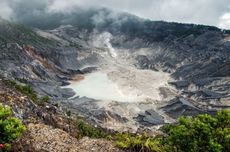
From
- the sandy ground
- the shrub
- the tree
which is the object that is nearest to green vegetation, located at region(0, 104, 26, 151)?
the shrub

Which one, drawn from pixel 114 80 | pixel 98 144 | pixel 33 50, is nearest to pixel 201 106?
pixel 114 80

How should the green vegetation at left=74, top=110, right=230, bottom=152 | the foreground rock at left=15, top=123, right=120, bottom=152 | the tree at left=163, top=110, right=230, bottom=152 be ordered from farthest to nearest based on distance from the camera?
the tree at left=163, top=110, right=230, bottom=152
the green vegetation at left=74, top=110, right=230, bottom=152
the foreground rock at left=15, top=123, right=120, bottom=152

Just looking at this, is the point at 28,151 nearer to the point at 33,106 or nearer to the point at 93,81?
the point at 33,106

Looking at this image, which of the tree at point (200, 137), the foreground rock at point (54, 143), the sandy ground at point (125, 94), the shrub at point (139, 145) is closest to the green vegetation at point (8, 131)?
the foreground rock at point (54, 143)

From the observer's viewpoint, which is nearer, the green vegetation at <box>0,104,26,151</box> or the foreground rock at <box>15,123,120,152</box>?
the green vegetation at <box>0,104,26,151</box>

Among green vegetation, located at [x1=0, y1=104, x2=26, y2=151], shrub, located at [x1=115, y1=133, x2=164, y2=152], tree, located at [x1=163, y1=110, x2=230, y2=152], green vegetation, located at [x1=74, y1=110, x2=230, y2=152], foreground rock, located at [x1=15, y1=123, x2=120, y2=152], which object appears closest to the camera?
green vegetation, located at [x1=0, y1=104, x2=26, y2=151]

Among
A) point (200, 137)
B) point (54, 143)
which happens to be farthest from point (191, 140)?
point (54, 143)

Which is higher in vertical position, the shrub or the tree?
the tree

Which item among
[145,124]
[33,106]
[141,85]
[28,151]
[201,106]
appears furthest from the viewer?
[141,85]

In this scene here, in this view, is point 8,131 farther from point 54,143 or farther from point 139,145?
point 139,145

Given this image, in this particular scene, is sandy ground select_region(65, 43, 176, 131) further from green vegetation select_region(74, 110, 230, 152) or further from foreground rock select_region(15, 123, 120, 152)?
foreground rock select_region(15, 123, 120, 152)

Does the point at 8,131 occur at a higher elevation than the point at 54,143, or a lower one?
higher
